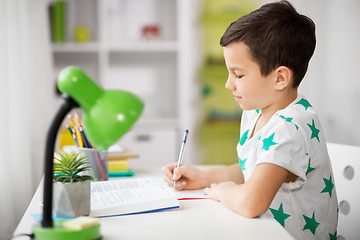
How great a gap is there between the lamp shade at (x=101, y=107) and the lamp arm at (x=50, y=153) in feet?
0.06

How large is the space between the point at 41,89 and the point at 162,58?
1075mm

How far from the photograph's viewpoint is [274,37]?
3.10ft

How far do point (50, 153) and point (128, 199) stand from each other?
27cm

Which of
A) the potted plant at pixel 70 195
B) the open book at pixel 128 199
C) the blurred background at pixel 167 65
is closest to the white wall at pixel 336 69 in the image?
the blurred background at pixel 167 65

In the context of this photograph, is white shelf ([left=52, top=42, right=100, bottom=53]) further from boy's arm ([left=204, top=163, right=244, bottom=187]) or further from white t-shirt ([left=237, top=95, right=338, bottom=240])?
white t-shirt ([left=237, top=95, right=338, bottom=240])

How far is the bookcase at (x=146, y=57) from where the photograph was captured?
3.04m

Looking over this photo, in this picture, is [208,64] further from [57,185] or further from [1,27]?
[57,185]

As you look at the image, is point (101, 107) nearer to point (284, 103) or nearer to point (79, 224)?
point (79, 224)

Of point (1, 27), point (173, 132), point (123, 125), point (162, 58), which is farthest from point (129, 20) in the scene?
point (123, 125)

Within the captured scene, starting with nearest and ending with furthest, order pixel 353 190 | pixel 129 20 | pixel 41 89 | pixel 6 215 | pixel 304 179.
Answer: pixel 304 179 → pixel 353 190 → pixel 6 215 → pixel 41 89 → pixel 129 20

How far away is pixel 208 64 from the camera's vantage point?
3.06 metres

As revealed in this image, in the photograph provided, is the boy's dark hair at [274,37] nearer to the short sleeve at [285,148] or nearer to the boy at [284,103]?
the boy at [284,103]

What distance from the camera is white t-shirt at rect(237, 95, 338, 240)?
86 cm

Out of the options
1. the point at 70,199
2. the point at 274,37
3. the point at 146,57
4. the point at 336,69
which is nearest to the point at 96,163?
the point at 70,199
